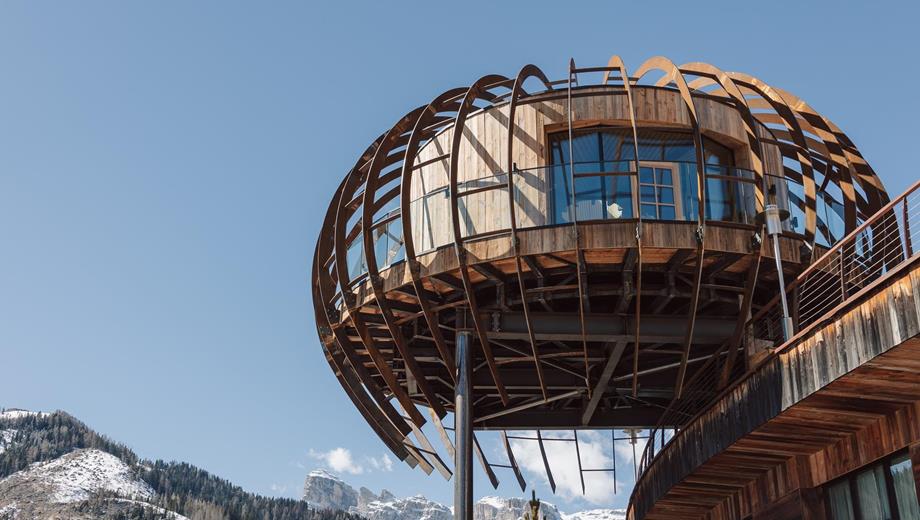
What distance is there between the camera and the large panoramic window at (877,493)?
569 inches

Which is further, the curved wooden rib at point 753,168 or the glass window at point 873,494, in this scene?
the curved wooden rib at point 753,168

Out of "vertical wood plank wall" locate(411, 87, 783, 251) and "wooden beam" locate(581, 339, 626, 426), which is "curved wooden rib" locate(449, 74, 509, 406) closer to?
"vertical wood plank wall" locate(411, 87, 783, 251)

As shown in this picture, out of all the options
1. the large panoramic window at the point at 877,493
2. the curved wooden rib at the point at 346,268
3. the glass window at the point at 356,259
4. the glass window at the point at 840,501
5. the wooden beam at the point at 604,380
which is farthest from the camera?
the glass window at the point at 356,259

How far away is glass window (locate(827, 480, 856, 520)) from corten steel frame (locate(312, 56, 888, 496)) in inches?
176

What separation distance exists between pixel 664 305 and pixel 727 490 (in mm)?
4032

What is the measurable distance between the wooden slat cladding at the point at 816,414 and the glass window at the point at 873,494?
0.23 m

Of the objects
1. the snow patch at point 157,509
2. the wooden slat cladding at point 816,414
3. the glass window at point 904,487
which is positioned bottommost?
the glass window at point 904,487

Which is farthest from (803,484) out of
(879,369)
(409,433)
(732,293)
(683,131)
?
(409,433)

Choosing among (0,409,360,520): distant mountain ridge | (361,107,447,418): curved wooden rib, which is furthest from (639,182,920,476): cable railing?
(0,409,360,520): distant mountain ridge

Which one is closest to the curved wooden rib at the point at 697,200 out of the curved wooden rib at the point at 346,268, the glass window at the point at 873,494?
the glass window at the point at 873,494

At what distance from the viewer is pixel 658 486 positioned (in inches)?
873

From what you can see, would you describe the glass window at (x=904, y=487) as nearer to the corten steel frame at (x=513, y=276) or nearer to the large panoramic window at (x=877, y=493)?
the large panoramic window at (x=877, y=493)

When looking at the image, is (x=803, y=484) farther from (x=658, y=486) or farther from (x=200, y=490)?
(x=200, y=490)

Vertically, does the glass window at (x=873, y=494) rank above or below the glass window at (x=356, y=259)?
below
